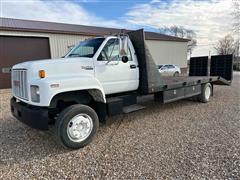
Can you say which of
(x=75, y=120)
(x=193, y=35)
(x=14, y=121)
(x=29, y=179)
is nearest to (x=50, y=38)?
(x=14, y=121)

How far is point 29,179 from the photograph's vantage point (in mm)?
2826

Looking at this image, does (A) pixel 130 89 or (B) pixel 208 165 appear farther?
(A) pixel 130 89

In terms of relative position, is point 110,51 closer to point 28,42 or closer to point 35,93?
point 35,93

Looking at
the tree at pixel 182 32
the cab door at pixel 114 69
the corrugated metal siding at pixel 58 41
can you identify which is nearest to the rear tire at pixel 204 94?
the cab door at pixel 114 69

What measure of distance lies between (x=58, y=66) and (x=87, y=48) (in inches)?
44.4

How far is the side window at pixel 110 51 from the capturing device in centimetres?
445

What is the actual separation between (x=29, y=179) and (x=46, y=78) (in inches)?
66.5

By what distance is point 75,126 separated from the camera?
3.78 meters

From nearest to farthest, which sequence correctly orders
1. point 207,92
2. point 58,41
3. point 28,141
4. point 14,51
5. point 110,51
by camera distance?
point 28,141
point 110,51
point 207,92
point 14,51
point 58,41

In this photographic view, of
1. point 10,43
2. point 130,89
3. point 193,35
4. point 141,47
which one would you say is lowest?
point 130,89

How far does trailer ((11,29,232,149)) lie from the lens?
3561 mm

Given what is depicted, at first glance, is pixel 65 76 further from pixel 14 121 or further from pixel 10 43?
pixel 10 43

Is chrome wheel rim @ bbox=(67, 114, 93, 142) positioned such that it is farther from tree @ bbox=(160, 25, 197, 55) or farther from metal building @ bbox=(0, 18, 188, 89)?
tree @ bbox=(160, 25, 197, 55)

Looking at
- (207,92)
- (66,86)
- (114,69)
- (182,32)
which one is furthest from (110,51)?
(182,32)
